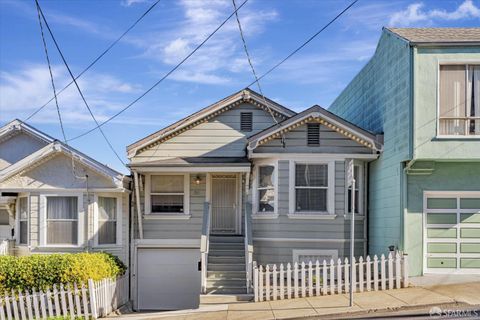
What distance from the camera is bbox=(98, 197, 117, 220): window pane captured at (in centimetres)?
1758

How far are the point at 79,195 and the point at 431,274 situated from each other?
10707 millimetres

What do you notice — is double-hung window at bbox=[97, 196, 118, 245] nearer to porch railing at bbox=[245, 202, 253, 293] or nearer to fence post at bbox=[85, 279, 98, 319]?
fence post at bbox=[85, 279, 98, 319]

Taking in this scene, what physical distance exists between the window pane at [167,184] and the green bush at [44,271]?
437 centimetres

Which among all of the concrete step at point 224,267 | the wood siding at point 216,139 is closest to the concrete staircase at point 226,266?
the concrete step at point 224,267

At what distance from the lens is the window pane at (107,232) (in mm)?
17484

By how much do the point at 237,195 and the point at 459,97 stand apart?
304 inches

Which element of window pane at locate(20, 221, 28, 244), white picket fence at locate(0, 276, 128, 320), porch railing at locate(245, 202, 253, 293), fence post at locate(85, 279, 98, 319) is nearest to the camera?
fence post at locate(85, 279, 98, 319)

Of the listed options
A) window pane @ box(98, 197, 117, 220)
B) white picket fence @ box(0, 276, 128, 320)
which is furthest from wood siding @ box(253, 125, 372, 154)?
white picket fence @ box(0, 276, 128, 320)

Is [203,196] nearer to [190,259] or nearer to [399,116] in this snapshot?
[190,259]

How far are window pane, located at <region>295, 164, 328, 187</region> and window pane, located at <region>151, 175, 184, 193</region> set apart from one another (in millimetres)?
4238

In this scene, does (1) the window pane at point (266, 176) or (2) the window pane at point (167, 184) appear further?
(2) the window pane at point (167, 184)

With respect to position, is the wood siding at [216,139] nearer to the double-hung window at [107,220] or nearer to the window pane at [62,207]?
the double-hung window at [107,220]

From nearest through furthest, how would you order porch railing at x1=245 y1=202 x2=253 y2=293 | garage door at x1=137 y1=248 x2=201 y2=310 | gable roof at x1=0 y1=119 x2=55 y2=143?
porch railing at x1=245 y1=202 x2=253 y2=293, garage door at x1=137 y1=248 x2=201 y2=310, gable roof at x1=0 y1=119 x2=55 y2=143

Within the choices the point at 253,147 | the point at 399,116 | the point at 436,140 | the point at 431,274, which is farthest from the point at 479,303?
the point at 253,147
